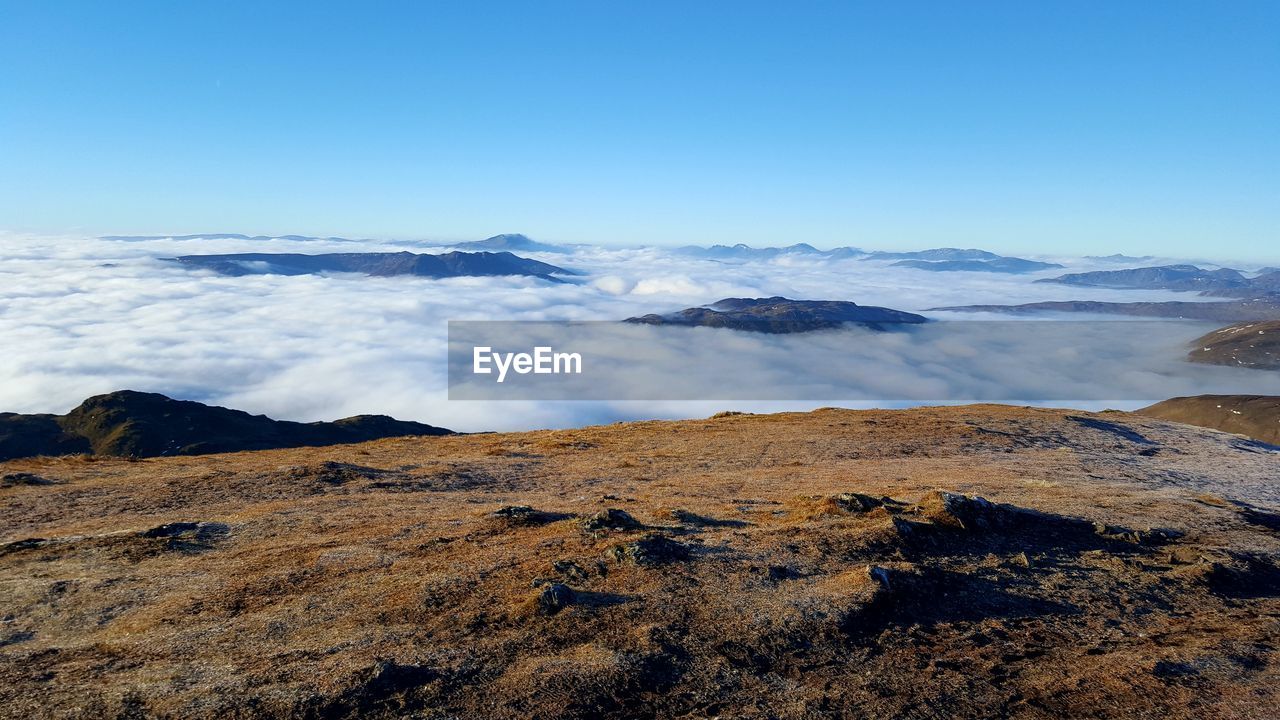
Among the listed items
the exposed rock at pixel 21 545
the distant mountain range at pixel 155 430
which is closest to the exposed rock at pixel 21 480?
the exposed rock at pixel 21 545

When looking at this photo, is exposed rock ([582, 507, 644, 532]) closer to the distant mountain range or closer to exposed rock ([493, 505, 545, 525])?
exposed rock ([493, 505, 545, 525])

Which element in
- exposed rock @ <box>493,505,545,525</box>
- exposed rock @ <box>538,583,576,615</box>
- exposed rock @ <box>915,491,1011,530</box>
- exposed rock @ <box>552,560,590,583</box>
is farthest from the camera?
exposed rock @ <box>493,505,545,525</box>

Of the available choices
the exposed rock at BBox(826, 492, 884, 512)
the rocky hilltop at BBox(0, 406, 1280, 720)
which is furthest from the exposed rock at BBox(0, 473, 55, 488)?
the exposed rock at BBox(826, 492, 884, 512)

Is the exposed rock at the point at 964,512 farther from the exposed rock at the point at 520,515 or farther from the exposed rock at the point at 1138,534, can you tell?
the exposed rock at the point at 520,515

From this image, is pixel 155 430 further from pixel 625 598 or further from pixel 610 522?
pixel 625 598

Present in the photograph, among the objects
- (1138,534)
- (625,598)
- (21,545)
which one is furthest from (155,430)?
(1138,534)
